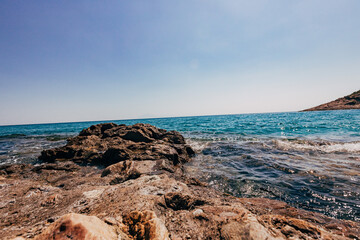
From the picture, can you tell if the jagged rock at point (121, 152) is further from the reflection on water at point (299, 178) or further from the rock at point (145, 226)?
the rock at point (145, 226)

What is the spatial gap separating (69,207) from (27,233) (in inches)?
46.1

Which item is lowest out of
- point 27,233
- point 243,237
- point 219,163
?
point 219,163

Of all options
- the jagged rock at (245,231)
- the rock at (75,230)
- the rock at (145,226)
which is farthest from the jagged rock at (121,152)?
the rock at (75,230)

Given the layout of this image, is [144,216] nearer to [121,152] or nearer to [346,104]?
[121,152]

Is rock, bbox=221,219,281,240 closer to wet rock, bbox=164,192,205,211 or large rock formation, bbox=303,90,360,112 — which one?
wet rock, bbox=164,192,205,211

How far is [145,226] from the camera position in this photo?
6.98 ft

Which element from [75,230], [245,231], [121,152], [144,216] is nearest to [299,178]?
[245,231]

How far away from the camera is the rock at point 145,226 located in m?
1.99

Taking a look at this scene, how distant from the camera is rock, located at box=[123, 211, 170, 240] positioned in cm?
199

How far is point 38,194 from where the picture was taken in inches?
174

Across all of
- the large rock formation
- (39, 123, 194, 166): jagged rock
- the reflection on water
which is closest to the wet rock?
the reflection on water

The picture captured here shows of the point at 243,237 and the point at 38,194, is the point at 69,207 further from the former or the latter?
the point at 243,237

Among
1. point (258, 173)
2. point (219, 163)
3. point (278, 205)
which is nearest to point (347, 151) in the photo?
point (258, 173)

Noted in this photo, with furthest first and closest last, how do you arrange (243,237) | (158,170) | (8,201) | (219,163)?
(219,163)
(158,170)
(8,201)
(243,237)
